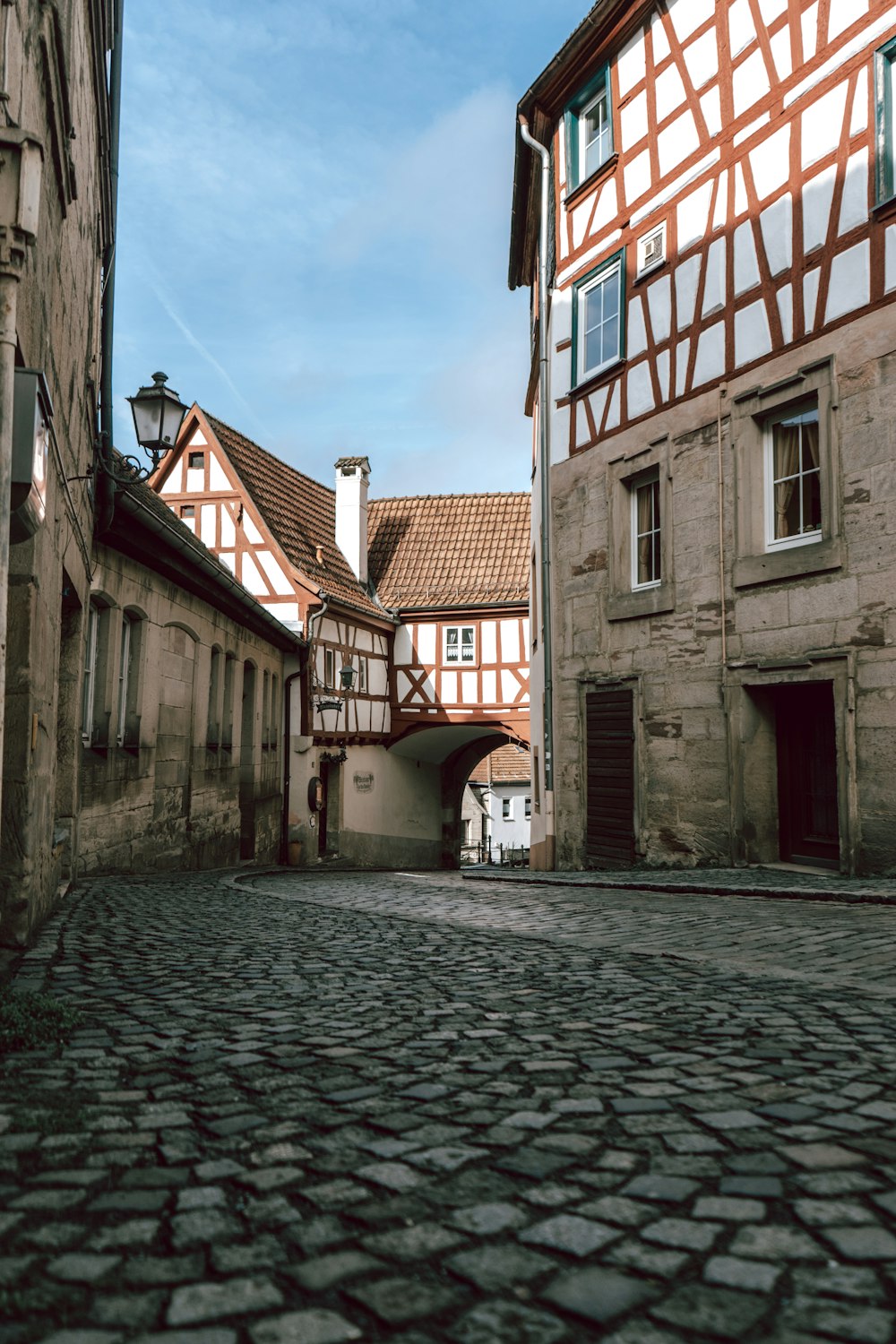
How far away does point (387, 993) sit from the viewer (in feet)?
15.1

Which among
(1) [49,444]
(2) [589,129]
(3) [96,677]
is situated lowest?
(3) [96,677]

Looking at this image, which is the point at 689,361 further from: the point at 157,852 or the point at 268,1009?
the point at 268,1009

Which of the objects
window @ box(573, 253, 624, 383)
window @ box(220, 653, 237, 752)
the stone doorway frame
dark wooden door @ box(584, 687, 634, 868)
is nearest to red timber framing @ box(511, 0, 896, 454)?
window @ box(573, 253, 624, 383)

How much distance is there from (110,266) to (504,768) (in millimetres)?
35107

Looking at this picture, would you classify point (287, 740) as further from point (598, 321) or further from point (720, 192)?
point (720, 192)

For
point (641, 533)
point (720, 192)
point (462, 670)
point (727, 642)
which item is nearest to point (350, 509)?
point (462, 670)

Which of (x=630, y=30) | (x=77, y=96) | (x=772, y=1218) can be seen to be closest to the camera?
(x=772, y=1218)

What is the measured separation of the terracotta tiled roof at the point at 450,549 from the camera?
26.6 meters

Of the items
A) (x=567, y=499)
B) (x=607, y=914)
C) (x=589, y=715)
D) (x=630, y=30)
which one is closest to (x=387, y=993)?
(x=607, y=914)

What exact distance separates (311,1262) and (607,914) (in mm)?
5827

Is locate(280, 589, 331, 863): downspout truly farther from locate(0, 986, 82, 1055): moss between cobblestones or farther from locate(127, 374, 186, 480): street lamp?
locate(0, 986, 82, 1055): moss between cobblestones

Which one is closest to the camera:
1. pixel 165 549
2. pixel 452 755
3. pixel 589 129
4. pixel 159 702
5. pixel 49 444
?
pixel 49 444

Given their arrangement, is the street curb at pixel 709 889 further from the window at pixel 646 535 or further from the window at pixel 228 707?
the window at pixel 228 707

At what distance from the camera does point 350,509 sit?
27016 millimetres
